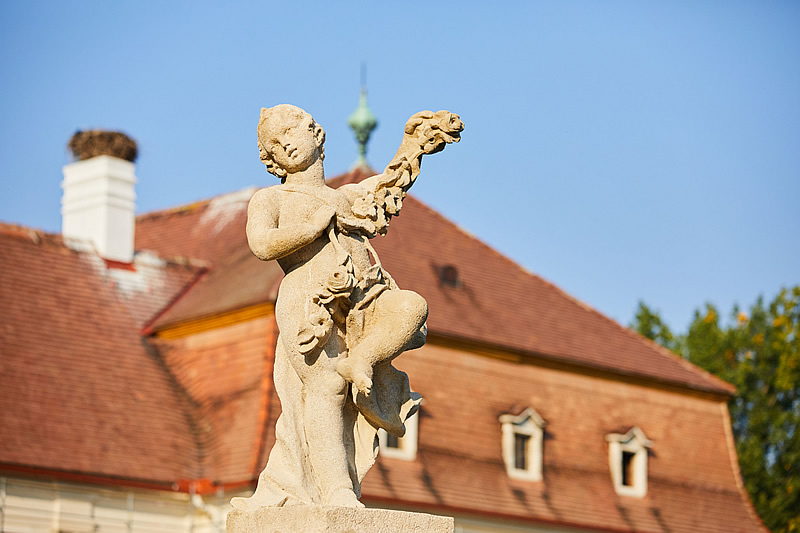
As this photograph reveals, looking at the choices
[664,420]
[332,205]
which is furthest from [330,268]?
[664,420]

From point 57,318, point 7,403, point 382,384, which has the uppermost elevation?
point 57,318

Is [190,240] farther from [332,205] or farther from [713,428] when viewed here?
[332,205]

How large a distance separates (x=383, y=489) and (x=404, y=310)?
69.4ft

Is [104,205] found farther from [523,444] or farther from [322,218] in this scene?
[322,218]

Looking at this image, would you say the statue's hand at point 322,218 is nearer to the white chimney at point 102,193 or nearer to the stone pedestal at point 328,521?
the stone pedestal at point 328,521

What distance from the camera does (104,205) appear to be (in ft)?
116

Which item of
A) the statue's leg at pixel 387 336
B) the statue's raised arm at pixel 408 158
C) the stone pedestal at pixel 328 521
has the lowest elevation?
the stone pedestal at pixel 328 521

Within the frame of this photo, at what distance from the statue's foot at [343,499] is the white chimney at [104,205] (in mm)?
26180

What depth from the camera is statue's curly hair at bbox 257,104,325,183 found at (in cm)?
1021

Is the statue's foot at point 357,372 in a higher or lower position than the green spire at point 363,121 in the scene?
lower

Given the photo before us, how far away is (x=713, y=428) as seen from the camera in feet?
125

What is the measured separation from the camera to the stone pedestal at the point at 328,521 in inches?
365

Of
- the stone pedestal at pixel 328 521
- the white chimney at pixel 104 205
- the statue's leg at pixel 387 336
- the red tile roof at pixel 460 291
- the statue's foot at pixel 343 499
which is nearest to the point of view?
the stone pedestal at pixel 328 521

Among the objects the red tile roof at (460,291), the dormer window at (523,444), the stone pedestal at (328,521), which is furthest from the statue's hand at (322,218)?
the dormer window at (523,444)
